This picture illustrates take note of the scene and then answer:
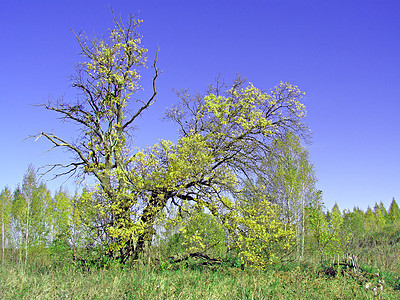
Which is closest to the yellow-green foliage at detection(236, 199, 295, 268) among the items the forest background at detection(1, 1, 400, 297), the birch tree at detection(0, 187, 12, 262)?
the forest background at detection(1, 1, 400, 297)

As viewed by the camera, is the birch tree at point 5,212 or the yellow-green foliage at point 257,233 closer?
the yellow-green foliage at point 257,233

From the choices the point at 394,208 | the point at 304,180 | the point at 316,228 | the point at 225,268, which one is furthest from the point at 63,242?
the point at 394,208

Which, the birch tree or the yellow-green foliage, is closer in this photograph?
the yellow-green foliage

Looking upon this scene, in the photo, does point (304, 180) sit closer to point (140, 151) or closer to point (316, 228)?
point (316, 228)

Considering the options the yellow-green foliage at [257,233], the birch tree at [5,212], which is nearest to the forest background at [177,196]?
the yellow-green foliage at [257,233]

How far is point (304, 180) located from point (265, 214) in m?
11.5

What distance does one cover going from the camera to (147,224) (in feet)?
36.1

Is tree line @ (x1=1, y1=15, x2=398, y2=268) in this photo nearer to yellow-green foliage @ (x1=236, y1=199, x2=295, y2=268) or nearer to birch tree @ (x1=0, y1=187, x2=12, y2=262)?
yellow-green foliage @ (x1=236, y1=199, x2=295, y2=268)

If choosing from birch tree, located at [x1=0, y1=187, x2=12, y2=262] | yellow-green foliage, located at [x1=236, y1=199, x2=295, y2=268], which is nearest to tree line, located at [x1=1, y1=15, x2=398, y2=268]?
yellow-green foliage, located at [x1=236, y1=199, x2=295, y2=268]

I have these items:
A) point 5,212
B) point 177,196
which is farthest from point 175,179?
point 5,212

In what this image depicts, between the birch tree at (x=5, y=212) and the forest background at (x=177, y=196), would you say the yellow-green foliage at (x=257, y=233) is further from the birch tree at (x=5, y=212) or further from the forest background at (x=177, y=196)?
the birch tree at (x=5, y=212)

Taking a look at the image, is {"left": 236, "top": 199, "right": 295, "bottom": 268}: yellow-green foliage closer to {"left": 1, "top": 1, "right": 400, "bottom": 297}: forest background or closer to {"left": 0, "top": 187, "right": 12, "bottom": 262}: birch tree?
{"left": 1, "top": 1, "right": 400, "bottom": 297}: forest background

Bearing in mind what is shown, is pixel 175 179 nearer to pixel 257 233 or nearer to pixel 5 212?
pixel 257 233

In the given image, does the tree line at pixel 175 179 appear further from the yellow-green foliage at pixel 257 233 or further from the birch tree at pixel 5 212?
the birch tree at pixel 5 212
